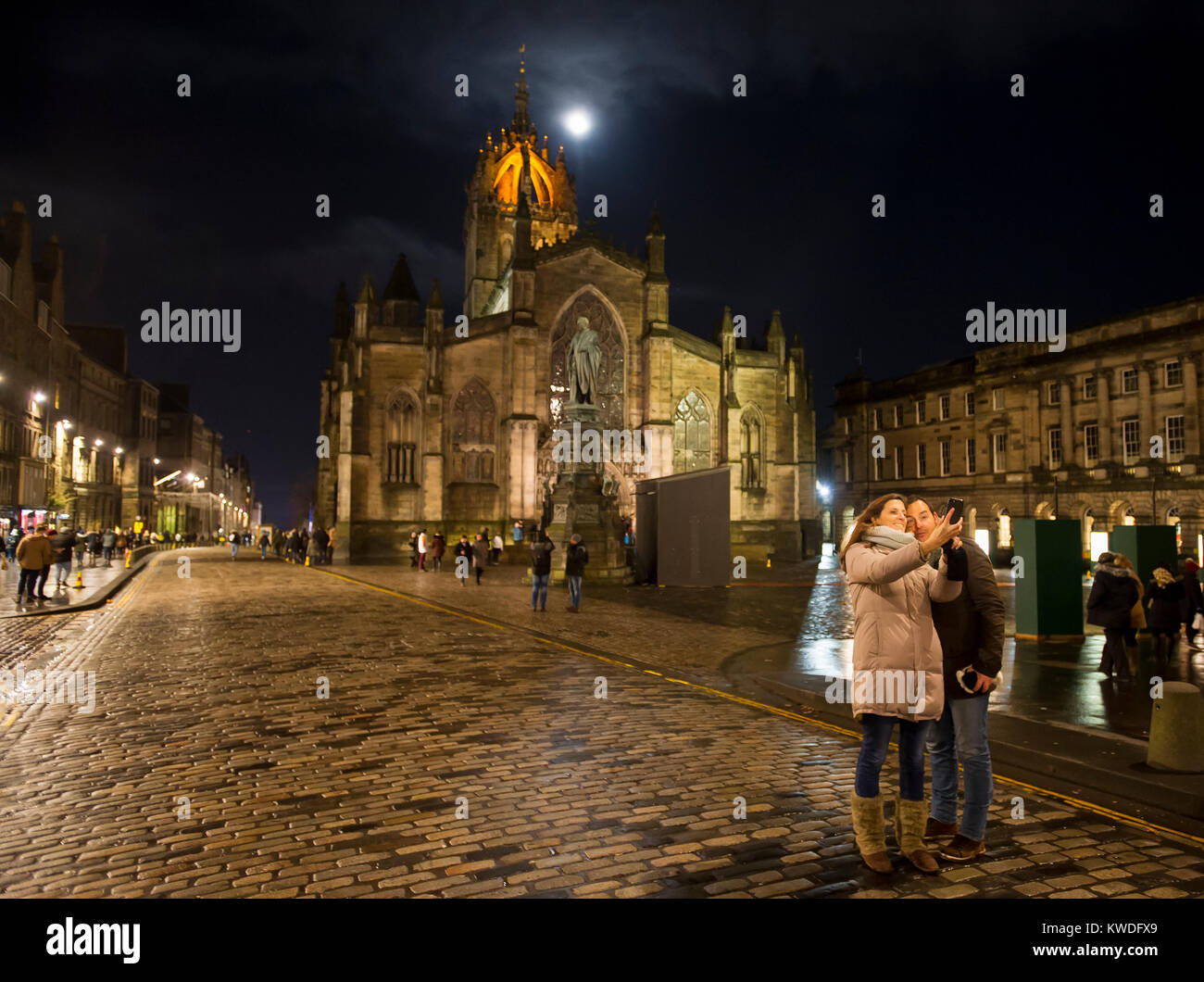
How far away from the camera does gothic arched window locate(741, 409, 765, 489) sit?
42.1 m

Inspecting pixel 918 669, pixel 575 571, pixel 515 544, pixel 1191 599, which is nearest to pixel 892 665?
pixel 918 669

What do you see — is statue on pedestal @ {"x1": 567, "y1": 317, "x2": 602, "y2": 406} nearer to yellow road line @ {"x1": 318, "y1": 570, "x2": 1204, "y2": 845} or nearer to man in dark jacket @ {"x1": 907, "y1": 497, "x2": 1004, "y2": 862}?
yellow road line @ {"x1": 318, "y1": 570, "x2": 1204, "y2": 845}

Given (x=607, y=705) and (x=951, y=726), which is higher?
(x=951, y=726)

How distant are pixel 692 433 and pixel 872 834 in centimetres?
3766

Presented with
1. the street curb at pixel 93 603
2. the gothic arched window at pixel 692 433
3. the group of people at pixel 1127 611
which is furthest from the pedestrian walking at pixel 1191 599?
the gothic arched window at pixel 692 433

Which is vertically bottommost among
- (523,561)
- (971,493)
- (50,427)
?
(523,561)

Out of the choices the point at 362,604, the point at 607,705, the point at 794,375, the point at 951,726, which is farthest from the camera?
the point at 794,375

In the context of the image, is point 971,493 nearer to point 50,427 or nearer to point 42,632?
point 42,632

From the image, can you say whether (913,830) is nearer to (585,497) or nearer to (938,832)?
(938,832)

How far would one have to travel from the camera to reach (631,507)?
3934cm

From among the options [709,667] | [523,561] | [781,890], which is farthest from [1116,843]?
[523,561]

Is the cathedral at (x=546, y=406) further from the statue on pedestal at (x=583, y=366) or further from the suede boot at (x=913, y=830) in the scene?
the suede boot at (x=913, y=830)
